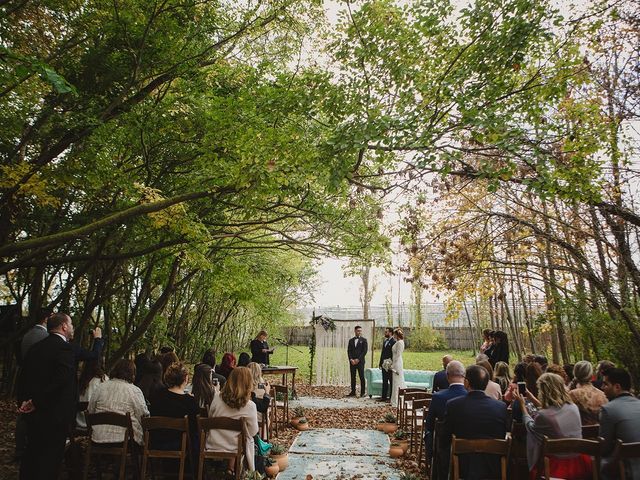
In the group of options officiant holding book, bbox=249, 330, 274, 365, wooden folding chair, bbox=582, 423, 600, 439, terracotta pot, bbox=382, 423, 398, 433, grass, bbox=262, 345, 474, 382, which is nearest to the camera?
wooden folding chair, bbox=582, 423, 600, 439

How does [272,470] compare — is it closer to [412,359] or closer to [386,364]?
[386,364]

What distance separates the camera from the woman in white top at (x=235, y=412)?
14.2ft

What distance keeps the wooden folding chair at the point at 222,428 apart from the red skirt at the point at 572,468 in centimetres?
249

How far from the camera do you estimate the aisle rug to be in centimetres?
Answer: 568

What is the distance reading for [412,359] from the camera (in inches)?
797

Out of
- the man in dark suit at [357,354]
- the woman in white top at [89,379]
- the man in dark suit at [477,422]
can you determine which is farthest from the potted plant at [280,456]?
the man in dark suit at [357,354]

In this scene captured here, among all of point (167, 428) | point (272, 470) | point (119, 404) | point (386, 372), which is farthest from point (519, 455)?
point (386, 372)

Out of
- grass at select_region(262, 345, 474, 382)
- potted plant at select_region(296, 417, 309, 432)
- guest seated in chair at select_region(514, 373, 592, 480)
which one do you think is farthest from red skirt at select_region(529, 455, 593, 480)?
grass at select_region(262, 345, 474, 382)

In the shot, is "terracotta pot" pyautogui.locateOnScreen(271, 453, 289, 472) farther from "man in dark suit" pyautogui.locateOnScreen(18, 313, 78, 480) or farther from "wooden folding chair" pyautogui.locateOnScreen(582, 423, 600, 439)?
"wooden folding chair" pyautogui.locateOnScreen(582, 423, 600, 439)

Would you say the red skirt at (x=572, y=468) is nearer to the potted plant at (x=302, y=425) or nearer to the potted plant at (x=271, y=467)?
the potted plant at (x=271, y=467)

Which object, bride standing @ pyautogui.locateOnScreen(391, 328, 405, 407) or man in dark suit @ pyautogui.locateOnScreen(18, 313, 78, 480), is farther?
bride standing @ pyautogui.locateOnScreen(391, 328, 405, 407)

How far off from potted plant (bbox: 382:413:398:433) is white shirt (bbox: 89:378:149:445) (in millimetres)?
4810

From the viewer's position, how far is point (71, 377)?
14.0ft

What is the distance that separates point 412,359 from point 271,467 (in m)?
15.7
